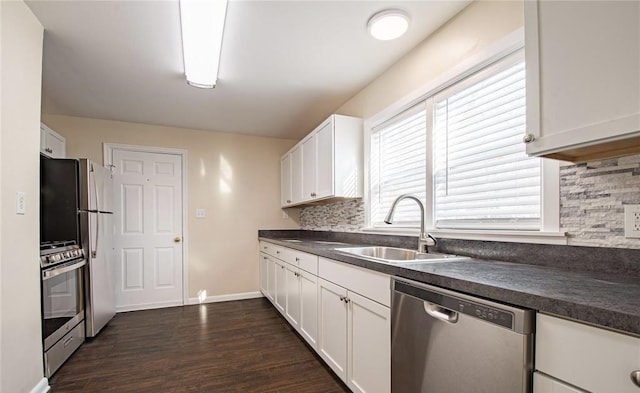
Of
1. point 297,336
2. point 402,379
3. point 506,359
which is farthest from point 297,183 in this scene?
point 506,359

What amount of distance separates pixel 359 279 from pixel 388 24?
1.55 metres

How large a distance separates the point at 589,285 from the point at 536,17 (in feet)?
3.10

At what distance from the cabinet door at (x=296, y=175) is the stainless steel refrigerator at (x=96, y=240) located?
204 cm

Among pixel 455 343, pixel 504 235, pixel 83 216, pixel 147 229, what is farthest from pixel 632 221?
pixel 147 229

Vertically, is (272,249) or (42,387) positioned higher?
(272,249)

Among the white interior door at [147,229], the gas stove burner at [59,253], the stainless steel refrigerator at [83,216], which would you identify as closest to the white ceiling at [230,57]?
the white interior door at [147,229]

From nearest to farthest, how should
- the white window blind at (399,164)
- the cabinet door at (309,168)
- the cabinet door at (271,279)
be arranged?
the white window blind at (399,164), the cabinet door at (309,168), the cabinet door at (271,279)

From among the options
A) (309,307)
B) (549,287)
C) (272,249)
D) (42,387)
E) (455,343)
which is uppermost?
(549,287)

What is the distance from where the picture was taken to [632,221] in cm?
108

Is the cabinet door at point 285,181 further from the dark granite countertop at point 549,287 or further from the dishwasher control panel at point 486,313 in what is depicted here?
the dishwasher control panel at point 486,313

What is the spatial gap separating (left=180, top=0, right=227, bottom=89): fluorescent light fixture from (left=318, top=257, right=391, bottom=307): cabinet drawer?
1.64 meters

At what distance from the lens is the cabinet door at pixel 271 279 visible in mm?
3504

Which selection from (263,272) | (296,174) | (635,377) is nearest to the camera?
(635,377)

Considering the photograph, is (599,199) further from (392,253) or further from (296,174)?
(296,174)
